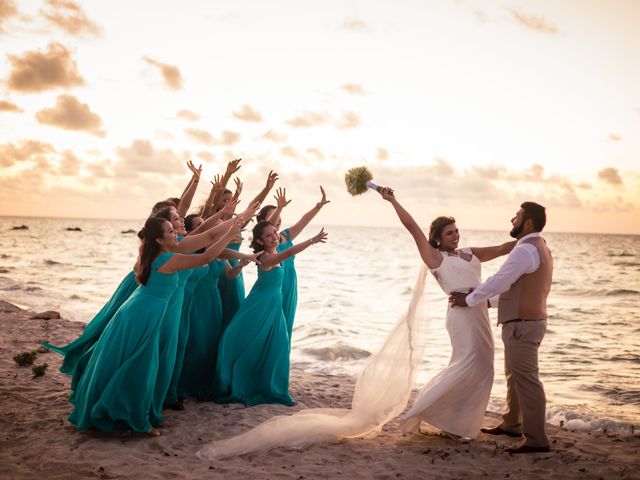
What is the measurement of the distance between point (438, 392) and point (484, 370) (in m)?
0.56

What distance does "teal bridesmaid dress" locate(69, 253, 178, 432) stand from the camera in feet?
20.4

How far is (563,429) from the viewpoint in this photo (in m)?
7.53

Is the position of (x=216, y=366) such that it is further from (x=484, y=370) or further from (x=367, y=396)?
(x=484, y=370)

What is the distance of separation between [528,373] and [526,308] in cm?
65

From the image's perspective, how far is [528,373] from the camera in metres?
6.08

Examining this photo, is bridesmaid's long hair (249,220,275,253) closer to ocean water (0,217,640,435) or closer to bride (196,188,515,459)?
bride (196,188,515,459)

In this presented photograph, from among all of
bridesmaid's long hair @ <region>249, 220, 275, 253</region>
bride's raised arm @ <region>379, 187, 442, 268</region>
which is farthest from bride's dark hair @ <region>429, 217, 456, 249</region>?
bridesmaid's long hair @ <region>249, 220, 275, 253</region>

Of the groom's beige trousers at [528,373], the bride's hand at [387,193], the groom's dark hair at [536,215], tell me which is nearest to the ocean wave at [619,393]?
the groom's beige trousers at [528,373]

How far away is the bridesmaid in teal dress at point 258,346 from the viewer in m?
7.94

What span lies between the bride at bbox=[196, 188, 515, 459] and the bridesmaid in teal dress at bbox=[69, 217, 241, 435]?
969 mm

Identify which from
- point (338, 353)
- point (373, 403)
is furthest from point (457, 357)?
point (338, 353)

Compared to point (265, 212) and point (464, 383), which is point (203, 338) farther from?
point (464, 383)

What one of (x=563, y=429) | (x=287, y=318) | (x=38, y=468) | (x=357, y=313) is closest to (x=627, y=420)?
(x=563, y=429)

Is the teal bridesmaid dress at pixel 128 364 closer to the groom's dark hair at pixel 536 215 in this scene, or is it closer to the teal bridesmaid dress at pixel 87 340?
the teal bridesmaid dress at pixel 87 340
